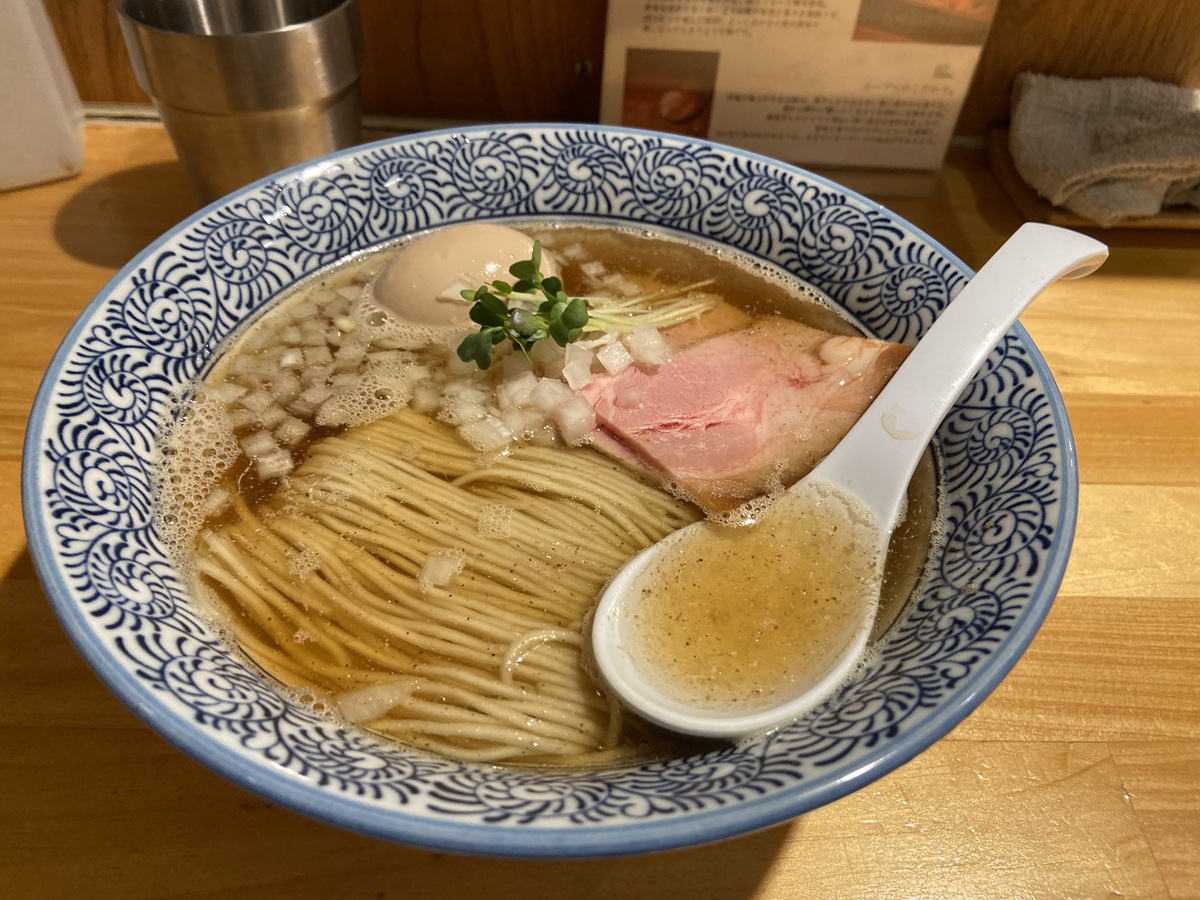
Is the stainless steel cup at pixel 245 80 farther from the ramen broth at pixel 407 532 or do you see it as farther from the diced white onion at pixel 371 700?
the diced white onion at pixel 371 700

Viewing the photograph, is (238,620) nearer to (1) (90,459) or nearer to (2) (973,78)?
(1) (90,459)

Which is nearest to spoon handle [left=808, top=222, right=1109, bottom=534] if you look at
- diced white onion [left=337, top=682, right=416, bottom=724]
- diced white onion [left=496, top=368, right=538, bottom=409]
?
diced white onion [left=496, top=368, right=538, bottom=409]

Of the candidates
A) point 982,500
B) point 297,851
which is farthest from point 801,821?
point 297,851

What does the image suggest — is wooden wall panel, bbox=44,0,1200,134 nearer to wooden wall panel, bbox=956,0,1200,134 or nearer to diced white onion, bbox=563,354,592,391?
wooden wall panel, bbox=956,0,1200,134

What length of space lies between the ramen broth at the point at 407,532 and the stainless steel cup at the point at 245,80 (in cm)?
35

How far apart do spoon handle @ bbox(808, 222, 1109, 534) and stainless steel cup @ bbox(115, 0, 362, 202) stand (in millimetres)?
1139

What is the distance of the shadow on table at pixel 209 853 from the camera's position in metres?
0.89

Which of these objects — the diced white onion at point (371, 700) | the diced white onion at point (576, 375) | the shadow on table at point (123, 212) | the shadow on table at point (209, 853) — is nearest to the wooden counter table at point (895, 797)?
the shadow on table at point (209, 853)

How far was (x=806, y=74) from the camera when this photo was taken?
5.73 ft

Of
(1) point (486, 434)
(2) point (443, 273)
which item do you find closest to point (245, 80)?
(2) point (443, 273)

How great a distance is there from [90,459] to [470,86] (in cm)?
132

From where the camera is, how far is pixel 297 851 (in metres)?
0.92

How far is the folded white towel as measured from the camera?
1704 millimetres

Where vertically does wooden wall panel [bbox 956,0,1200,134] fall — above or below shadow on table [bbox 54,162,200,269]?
above
